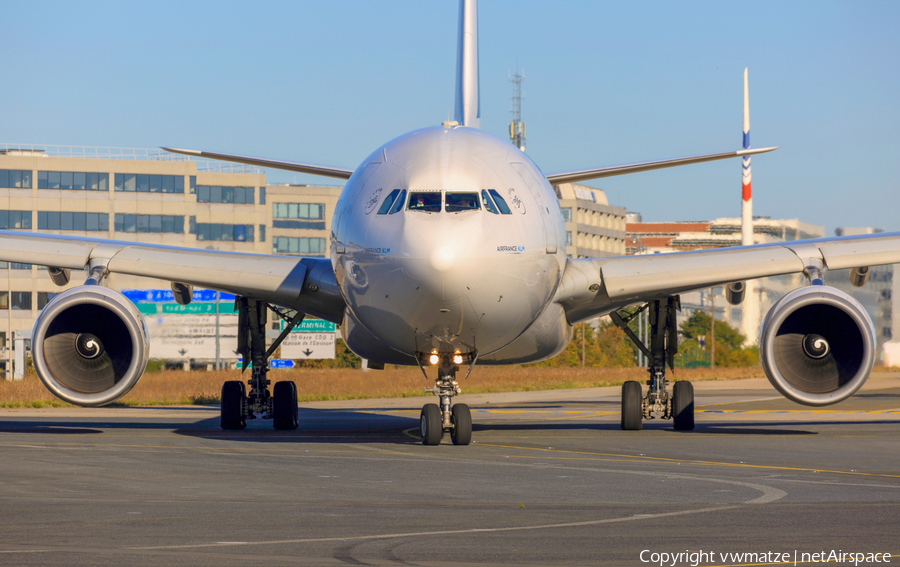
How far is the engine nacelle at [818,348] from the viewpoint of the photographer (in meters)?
15.6

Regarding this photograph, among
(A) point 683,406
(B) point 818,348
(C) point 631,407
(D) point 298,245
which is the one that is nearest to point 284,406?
(C) point 631,407

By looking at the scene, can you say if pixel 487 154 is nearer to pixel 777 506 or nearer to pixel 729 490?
pixel 729 490

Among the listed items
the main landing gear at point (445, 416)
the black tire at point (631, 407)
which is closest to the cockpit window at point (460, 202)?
the main landing gear at point (445, 416)

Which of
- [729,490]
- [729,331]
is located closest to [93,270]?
[729,490]

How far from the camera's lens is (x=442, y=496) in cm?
981

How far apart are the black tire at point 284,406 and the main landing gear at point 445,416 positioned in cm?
506

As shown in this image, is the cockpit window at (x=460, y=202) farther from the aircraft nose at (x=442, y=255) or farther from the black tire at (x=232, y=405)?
the black tire at (x=232, y=405)

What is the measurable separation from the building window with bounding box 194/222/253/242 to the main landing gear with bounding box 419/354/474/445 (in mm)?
83374

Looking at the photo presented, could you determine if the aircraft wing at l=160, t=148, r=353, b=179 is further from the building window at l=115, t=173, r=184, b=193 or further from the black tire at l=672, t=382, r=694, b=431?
the building window at l=115, t=173, r=184, b=193

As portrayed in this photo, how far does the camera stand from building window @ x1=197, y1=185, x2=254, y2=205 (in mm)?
96625

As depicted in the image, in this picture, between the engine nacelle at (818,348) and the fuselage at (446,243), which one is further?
the engine nacelle at (818,348)

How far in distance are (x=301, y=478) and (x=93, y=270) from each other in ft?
24.6

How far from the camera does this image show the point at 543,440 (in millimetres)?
16625

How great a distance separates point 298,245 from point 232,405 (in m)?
102
